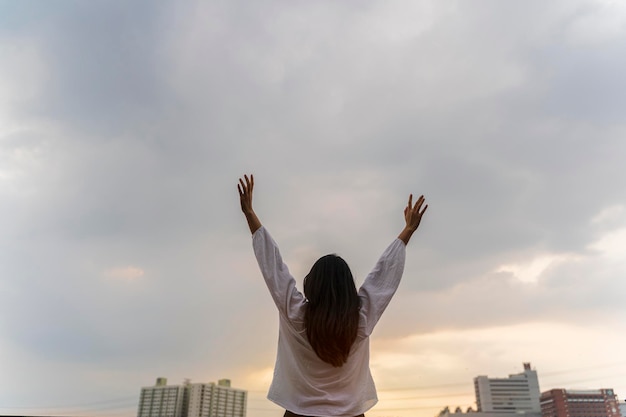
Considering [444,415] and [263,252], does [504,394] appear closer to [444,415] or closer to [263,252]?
[444,415]

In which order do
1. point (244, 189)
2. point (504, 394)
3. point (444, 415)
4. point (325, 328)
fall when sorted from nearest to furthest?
point (325, 328) → point (244, 189) → point (444, 415) → point (504, 394)

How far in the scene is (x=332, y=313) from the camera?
1.39m

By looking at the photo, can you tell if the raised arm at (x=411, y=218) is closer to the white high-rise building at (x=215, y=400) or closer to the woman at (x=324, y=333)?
the woman at (x=324, y=333)

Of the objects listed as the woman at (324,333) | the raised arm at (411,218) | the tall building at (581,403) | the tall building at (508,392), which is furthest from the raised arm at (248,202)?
the tall building at (508,392)

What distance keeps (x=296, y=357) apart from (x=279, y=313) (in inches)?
5.9

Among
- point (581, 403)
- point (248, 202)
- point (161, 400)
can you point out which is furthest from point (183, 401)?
point (248, 202)

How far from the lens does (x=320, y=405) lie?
139 centimetres

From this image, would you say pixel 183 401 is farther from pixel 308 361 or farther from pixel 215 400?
pixel 308 361

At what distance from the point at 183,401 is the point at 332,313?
7833 cm

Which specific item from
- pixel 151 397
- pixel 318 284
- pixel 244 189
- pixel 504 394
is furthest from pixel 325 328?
pixel 504 394

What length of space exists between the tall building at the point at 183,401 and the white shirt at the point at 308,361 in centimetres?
7524

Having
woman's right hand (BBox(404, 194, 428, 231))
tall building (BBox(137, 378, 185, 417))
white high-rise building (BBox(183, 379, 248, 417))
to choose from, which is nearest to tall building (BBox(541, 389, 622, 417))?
white high-rise building (BBox(183, 379, 248, 417))

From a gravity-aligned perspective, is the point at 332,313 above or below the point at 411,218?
below

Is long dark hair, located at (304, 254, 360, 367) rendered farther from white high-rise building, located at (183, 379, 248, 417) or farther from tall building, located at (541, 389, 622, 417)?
tall building, located at (541, 389, 622, 417)
